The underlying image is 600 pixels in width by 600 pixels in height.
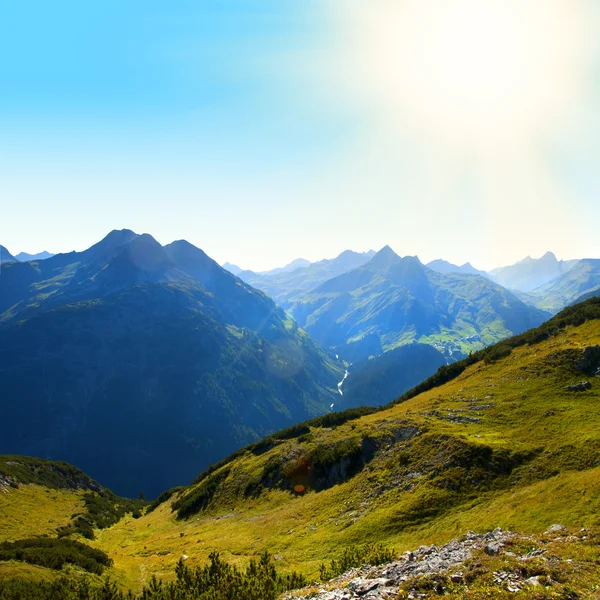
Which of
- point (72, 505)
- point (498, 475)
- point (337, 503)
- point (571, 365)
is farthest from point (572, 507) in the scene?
point (72, 505)

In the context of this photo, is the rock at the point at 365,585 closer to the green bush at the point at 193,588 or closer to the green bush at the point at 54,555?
the green bush at the point at 193,588

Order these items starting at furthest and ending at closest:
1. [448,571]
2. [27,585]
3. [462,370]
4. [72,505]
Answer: [72,505] < [462,370] < [27,585] < [448,571]

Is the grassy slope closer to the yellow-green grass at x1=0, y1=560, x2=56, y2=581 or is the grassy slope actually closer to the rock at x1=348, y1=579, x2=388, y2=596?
the yellow-green grass at x1=0, y1=560, x2=56, y2=581

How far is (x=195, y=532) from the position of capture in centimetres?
5603

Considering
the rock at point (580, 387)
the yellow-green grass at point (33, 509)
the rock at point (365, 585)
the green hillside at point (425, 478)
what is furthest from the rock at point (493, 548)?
the yellow-green grass at point (33, 509)

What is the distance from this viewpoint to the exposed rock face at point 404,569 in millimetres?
19156

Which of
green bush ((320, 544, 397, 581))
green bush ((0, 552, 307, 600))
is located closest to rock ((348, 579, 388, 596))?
green bush ((320, 544, 397, 581))

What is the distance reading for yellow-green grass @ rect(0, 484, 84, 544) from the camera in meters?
63.3

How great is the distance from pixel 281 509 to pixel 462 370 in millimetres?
51178

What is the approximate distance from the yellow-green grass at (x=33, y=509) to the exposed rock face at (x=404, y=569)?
6415 centimetres

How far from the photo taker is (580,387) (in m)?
47.2

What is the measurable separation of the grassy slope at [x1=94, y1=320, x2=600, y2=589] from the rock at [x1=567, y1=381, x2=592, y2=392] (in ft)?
2.27

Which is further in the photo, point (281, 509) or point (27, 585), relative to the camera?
point (281, 509)

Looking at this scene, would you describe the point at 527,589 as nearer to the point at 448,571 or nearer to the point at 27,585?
the point at 448,571
